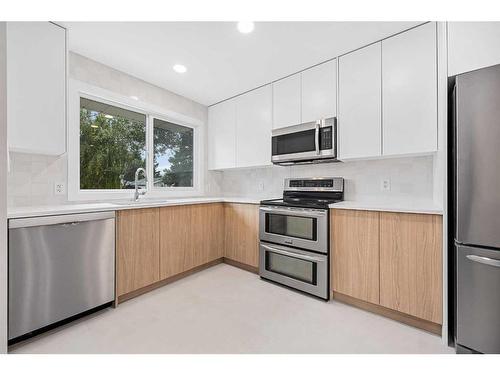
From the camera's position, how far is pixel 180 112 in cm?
329

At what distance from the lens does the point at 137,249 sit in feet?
7.25

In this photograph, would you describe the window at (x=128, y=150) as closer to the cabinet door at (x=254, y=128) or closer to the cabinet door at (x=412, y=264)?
the cabinet door at (x=254, y=128)

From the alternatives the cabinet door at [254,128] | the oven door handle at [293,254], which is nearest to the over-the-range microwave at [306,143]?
the cabinet door at [254,128]

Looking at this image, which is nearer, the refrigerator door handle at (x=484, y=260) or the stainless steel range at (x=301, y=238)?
the refrigerator door handle at (x=484, y=260)

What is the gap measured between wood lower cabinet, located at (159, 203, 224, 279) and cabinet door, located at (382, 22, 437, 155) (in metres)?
1.99

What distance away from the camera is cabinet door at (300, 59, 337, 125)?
2.37 meters

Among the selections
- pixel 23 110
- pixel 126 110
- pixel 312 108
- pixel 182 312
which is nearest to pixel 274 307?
pixel 182 312

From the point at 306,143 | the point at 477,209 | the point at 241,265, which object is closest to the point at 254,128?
the point at 306,143

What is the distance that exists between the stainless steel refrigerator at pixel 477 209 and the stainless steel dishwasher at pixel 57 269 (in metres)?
2.48

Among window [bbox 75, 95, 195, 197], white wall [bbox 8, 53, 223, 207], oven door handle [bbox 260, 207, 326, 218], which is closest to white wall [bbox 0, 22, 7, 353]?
white wall [bbox 8, 53, 223, 207]

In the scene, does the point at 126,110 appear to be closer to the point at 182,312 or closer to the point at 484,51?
the point at 182,312

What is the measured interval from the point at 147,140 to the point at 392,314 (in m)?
3.08

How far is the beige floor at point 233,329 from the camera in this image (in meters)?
1.53

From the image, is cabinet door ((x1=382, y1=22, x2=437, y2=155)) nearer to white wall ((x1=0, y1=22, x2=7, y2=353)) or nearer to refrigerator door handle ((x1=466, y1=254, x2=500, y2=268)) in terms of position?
refrigerator door handle ((x1=466, y1=254, x2=500, y2=268))
